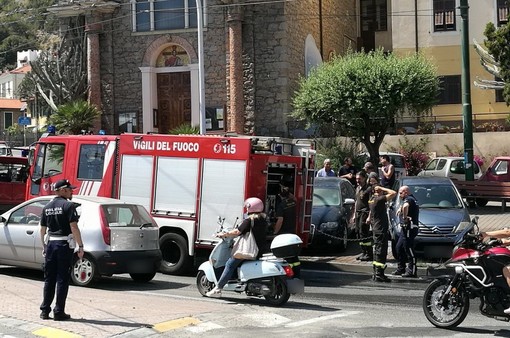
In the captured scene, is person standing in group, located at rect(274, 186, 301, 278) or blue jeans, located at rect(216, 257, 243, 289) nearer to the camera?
blue jeans, located at rect(216, 257, 243, 289)

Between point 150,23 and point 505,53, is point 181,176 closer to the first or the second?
point 505,53

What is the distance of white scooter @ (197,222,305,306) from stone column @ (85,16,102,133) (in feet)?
79.1

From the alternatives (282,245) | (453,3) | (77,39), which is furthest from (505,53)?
(77,39)

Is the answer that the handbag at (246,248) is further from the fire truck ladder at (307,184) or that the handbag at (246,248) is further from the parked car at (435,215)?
the parked car at (435,215)

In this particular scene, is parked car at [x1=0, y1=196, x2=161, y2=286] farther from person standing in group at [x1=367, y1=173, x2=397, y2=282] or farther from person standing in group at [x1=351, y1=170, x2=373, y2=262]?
person standing in group at [x1=351, y1=170, x2=373, y2=262]

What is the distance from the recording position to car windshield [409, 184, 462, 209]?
610 inches

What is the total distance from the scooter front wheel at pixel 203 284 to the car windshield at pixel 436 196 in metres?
5.95

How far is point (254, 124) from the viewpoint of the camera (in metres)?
31.8

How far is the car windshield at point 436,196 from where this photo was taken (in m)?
15.5

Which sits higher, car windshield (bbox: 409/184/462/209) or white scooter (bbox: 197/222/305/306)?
car windshield (bbox: 409/184/462/209)

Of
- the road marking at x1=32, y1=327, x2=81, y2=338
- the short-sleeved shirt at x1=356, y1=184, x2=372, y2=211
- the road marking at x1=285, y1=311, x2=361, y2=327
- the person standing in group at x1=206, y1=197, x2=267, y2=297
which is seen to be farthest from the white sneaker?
the short-sleeved shirt at x1=356, y1=184, x2=372, y2=211

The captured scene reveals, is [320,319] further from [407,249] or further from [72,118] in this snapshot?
[72,118]

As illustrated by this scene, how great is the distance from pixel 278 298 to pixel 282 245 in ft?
2.46

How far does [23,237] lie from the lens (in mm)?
12586
